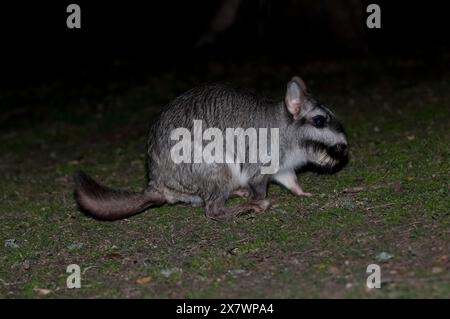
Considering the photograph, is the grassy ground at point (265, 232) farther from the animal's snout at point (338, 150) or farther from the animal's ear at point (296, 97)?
the animal's ear at point (296, 97)

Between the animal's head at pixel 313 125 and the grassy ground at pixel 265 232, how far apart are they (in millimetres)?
515

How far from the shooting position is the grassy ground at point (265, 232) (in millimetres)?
6133

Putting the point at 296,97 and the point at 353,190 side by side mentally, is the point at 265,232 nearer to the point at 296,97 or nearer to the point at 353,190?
the point at 353,190

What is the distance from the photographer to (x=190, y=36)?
962 inches

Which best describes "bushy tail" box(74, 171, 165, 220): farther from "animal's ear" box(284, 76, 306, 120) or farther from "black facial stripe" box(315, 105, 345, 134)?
"black facial stripe" box(315, 105, 345, 134)

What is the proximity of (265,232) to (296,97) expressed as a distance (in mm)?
1521

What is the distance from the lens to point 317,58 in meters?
18.2

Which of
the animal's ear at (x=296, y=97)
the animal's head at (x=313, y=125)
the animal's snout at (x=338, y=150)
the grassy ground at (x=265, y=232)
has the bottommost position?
the grassy ground at (x=265, y=232)

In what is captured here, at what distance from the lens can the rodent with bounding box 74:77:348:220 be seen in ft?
25.7

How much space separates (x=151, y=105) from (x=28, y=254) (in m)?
8.94

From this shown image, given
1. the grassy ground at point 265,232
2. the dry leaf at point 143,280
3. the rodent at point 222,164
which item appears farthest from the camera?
the rodent at point 222,164

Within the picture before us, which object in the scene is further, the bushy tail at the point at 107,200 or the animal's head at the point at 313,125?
the animal's head at the point at 313,125

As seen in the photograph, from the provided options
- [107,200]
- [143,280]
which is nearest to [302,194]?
[107,200]

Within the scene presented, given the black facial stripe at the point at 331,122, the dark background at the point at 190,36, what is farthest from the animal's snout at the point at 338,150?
the dark background at the point at 190,36
